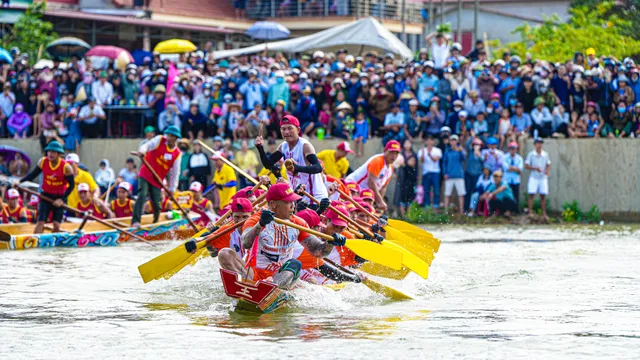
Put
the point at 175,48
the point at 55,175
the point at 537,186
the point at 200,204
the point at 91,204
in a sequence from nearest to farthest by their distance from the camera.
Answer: the point at 55,175, the point at 91,204, the point at 200,204, the point at 537,186, the point at 175,48

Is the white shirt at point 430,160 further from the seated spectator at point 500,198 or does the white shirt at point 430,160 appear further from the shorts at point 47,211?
the shorts at point 47,211

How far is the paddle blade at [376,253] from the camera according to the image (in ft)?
37.6

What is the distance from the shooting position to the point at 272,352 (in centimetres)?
866

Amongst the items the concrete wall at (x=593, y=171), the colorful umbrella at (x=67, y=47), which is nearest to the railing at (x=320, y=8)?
the colorful umbrella at (x=67, y=47)

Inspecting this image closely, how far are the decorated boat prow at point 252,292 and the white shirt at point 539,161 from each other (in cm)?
1153

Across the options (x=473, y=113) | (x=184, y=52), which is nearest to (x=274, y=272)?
(x=473, y=113)

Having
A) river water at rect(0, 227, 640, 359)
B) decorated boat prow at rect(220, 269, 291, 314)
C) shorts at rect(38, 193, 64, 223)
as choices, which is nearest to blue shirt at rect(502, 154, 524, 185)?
river water at rect(0, 227, 640, 359)

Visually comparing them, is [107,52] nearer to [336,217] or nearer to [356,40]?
[356,40]

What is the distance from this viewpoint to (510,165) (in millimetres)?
21016

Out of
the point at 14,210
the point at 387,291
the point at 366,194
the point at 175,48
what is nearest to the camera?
the point at 387,291

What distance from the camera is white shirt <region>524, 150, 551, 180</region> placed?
69.4 feet

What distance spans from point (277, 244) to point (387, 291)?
→ 5.97 feet

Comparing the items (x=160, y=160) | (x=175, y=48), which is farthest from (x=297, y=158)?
(x=175, y=48)

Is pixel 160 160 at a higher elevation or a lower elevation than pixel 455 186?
higher
